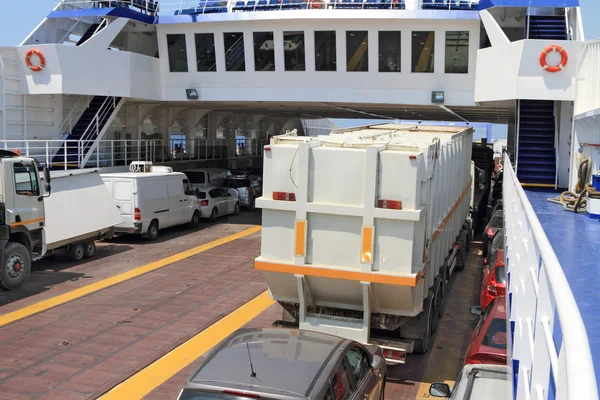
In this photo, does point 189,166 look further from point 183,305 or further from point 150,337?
point 150,337

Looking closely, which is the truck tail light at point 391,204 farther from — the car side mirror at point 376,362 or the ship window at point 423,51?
the ship window at point 423,51

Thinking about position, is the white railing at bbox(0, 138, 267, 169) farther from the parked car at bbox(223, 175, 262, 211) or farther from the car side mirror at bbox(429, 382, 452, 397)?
the car side mirror at bbox(429, 382, 452, 397)

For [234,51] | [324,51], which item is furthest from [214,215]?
[324,51]

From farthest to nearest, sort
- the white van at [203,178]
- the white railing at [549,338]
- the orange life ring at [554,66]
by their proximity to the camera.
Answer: the white van at [203,178]
the orange life ring at [554,66]
the white railing at [549,338]

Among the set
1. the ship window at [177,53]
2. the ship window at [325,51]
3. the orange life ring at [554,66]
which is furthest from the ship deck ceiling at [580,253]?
the ship window at [177,53]

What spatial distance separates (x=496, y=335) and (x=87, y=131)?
1896 cm

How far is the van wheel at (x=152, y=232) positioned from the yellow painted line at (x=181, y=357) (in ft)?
25.9

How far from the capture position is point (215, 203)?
24.3 metres

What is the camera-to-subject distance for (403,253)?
808cm

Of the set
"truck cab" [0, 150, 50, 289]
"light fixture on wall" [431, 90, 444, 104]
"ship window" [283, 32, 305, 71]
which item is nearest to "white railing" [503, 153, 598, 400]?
"truck cab" [0, 150, 50, 289]

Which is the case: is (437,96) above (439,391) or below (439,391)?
above

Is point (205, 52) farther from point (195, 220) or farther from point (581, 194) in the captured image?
point (581, 194)

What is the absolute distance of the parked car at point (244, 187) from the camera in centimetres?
2783

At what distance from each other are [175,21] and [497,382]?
19.6m
